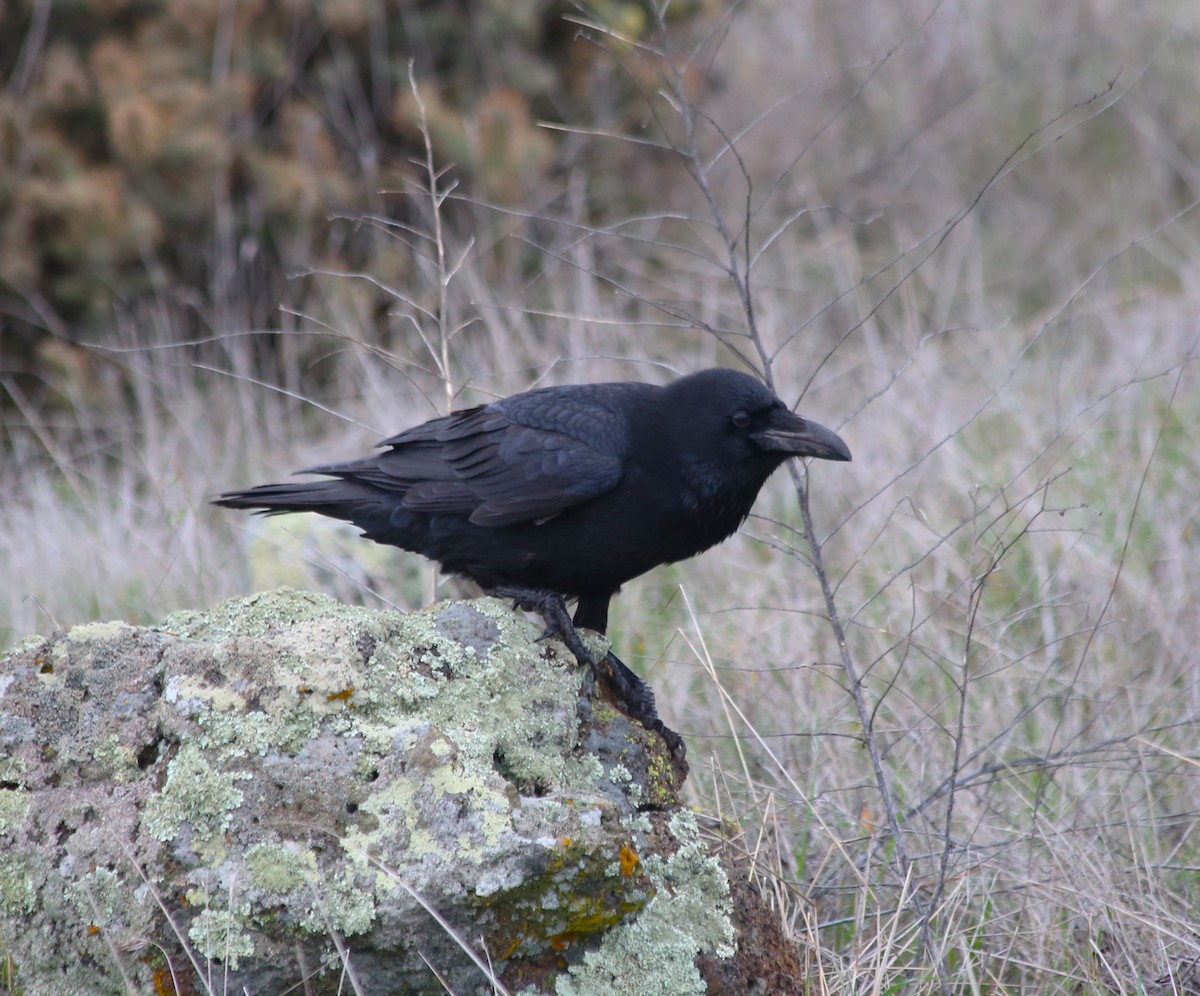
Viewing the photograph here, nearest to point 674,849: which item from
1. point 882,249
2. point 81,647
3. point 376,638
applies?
point 376,638

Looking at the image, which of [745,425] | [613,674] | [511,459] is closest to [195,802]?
[613,674]

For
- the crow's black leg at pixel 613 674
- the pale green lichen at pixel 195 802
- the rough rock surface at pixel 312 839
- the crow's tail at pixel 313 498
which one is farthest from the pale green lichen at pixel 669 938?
the crow's tail at pixel 313 498

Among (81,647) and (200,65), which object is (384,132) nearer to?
(200,65)

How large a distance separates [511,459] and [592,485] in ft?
1.10

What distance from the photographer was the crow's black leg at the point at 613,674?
3.08 meters

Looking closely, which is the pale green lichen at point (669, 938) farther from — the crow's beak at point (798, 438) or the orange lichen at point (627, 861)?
the crow's beak at point (798, 438)

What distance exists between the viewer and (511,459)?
3855 millimetres

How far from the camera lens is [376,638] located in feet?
8.80

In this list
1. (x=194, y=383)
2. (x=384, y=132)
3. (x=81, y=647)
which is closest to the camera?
(x=81, y=647)

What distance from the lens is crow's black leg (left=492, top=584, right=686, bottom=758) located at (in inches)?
121

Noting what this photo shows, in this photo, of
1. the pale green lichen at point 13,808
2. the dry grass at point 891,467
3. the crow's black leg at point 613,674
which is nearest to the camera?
the pale green lichen at point 13,808

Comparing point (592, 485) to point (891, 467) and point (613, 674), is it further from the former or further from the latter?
point (891, 467)

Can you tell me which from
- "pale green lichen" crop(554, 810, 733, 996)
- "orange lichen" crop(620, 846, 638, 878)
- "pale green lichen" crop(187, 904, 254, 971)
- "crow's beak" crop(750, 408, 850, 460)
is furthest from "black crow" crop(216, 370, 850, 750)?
"pale green lichen" crop(187, 904, 254, 971)

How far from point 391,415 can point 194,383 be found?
1.96m
